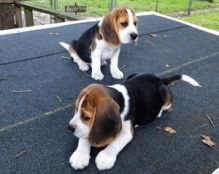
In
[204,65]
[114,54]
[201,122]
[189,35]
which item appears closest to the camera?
[201,122]

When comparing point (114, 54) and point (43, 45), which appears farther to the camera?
point (43, 45)

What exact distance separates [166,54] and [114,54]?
1374 mm

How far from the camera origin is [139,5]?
42.3 feet

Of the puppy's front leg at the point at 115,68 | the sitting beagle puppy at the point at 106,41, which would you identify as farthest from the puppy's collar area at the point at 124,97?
the puppy's front leg at the point at 115,68

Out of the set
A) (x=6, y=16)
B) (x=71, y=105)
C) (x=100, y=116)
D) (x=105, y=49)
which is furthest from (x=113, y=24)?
(x=6, y=16)

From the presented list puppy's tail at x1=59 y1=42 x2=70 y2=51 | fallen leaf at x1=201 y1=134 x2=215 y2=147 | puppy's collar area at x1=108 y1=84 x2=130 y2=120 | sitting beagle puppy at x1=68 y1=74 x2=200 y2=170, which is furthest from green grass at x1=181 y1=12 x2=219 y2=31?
puppy's collar area at x1=108 y1=84 x2=130 y2=120

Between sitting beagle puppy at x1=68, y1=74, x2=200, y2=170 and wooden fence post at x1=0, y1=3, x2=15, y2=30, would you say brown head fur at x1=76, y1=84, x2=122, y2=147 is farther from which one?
wooden fence post at x1=0, y1=3, x2=15, y2=30

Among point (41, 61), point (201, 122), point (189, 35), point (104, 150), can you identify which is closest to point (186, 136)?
point (201, 122)

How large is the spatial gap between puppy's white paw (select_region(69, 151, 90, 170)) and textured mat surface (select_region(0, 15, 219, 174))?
0.15 ft

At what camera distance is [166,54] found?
563cm

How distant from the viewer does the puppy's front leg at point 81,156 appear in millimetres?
2764

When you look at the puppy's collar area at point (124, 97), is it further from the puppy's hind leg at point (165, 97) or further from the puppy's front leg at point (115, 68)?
the puppy's front leg at point (115, 68)

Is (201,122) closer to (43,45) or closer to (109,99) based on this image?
(109,99)

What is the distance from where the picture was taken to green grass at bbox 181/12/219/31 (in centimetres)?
1262
